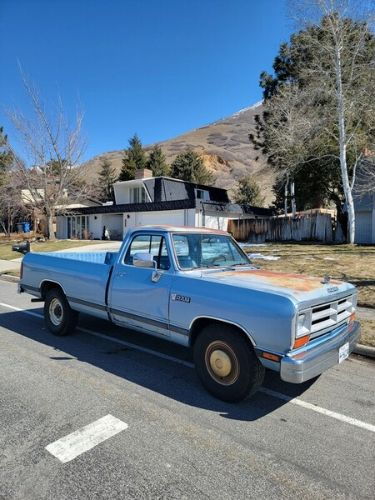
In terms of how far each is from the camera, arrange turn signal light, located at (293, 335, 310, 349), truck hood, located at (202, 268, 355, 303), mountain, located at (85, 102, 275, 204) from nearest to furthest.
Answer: turn signal light, located at (293, 335, 310, 349), truck hood, located at (202, 268, 355, 303), mountain, located at (85, 102, 275, 204)

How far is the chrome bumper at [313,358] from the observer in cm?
332

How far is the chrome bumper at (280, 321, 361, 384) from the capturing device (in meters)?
3.32

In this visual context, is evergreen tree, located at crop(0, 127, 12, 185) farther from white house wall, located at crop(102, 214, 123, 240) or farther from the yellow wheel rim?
the yellow wheel rim

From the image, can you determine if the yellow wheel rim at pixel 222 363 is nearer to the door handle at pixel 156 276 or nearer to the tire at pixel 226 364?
the tire at pixel 226 364

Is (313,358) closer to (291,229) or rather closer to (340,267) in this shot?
(340,267)

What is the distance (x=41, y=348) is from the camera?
5.48 m

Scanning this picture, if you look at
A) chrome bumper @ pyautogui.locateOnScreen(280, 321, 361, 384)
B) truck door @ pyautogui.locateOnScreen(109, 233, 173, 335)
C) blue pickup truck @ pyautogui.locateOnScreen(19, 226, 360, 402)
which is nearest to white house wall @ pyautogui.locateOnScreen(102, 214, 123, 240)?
blue pickup truck @ pyautogui.locateOnScreen(19, 226, 360, 402)

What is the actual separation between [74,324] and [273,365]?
370 centimetres

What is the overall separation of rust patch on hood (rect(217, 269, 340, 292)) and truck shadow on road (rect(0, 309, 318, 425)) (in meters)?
1.19

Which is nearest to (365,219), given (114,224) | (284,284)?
(114,224)

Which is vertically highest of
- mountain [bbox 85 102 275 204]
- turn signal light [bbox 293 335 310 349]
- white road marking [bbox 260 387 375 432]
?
mountain [bbox 85 102 275 204]

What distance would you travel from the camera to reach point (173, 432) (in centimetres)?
323

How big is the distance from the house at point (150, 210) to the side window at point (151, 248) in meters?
23.6

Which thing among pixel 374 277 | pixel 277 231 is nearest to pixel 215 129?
pixel 277 231
